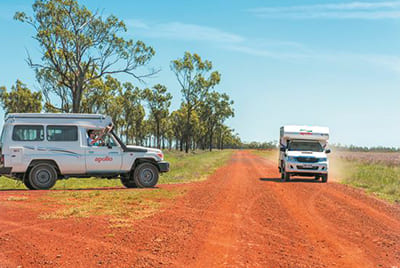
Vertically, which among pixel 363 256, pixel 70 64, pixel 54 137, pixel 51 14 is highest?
pixel 51 14

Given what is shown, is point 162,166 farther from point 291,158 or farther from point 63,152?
point 291,158

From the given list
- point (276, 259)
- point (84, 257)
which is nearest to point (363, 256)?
point (276, 259)

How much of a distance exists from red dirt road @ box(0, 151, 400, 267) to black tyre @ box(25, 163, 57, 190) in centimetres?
443

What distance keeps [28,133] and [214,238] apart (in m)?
10.3

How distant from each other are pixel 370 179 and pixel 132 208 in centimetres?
1612

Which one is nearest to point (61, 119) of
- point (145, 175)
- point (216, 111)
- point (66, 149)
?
point (66, 149)

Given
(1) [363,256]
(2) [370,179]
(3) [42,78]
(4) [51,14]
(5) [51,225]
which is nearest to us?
(1) [363,256]

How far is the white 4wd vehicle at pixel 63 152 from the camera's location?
15922 millimetres

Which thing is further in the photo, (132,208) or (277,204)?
(277,204)

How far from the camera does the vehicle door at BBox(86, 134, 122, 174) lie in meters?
16.9

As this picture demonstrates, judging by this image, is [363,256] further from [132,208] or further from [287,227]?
[132,208]

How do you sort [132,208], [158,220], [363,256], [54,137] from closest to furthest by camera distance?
[363,256], [158,220], [132,208], [54,137]

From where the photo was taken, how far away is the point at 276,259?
6.93m

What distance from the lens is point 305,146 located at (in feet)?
79.5
